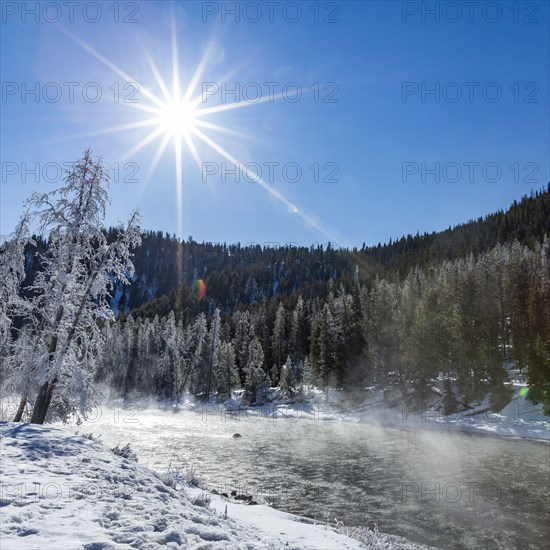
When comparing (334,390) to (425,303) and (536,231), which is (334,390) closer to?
(425,303)

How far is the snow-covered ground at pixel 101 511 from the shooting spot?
7078mm

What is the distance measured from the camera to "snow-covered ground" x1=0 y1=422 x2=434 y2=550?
708cm

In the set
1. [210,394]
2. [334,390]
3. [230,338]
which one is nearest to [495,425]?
[334,390]

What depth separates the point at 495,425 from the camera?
1768 inches

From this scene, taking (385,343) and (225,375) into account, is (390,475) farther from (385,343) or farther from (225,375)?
(225,375)

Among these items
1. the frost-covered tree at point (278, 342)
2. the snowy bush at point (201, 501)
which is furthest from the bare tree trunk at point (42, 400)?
the frost-covered tree at point (278, 342)

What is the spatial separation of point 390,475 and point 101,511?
70.1ft

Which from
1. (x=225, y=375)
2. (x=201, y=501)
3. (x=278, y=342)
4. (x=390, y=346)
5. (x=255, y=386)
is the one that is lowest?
(x=201, y=501)

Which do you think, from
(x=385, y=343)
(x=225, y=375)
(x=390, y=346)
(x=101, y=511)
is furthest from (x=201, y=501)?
(x=225, y=375)

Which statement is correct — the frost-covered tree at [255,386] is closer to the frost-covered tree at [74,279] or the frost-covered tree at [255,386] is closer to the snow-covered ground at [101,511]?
the frost-covered tree at [74,279]

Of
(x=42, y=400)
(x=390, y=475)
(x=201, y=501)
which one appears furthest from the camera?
(x=390, y=475)

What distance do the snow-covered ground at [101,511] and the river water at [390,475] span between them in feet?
19.0

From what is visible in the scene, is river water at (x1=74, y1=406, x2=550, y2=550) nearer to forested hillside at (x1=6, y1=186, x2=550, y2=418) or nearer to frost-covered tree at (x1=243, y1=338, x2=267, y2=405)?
forested hillside at (x1=6, y1=186, x2=550, y2=418)

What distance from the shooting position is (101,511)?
26.9 feet
